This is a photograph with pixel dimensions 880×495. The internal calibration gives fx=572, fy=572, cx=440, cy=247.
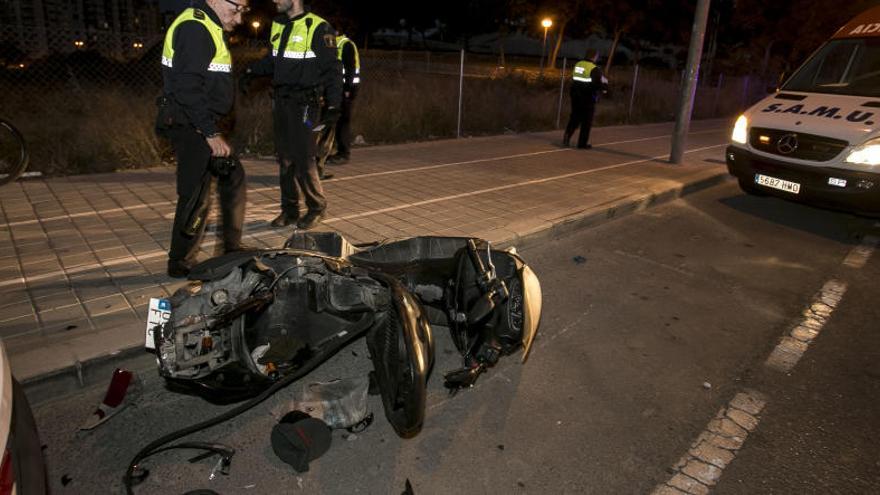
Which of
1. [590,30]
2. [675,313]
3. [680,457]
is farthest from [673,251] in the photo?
[590,30]

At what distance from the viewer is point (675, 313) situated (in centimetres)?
457

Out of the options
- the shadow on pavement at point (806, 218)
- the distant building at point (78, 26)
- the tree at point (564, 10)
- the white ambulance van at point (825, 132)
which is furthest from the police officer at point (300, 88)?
the tree at point (564, 10)

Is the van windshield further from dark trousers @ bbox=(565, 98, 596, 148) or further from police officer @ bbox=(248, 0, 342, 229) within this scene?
police officer @ bbox=(248, 0, 342, 229)

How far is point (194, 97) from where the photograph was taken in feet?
12.5

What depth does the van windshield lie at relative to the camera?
711 cm

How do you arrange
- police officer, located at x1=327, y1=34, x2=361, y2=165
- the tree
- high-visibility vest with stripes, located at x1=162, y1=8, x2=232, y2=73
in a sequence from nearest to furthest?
high-visibility vest with stripes, located at x1=162, y1=8, x2=232, y2=73 → police officer, located at x1=327, y1=34, x2=361, y2=165 → the tree

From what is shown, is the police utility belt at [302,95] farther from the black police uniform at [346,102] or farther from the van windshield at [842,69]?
the van windshield at [842,69]

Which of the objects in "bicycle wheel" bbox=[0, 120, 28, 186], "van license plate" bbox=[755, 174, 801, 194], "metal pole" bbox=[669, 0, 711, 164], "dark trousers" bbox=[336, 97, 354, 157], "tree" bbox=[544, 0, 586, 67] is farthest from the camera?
"tree" bbox=[544, 0, 586, 67]

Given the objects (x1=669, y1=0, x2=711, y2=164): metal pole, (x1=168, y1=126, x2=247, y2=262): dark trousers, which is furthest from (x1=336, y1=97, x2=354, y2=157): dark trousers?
(x1=669, y1=0, x2=711, y2=164): metal pole

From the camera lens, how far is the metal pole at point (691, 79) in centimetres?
928

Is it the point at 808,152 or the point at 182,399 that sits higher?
the point at 808,152

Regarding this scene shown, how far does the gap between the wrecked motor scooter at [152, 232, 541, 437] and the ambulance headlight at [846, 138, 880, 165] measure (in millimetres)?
4789

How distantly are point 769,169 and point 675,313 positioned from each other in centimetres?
353

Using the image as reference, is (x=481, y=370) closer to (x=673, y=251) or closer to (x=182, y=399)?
(x=182, y=399)
